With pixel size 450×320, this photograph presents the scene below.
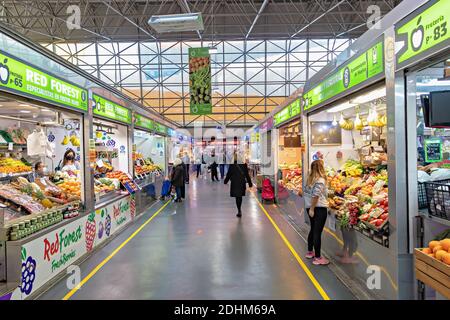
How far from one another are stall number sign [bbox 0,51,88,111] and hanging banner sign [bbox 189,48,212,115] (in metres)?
6.21

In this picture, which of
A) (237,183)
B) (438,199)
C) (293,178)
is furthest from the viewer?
(293,178)

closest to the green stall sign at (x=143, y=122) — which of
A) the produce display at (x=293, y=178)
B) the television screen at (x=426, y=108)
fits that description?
the produce display at (x=293, y=178)

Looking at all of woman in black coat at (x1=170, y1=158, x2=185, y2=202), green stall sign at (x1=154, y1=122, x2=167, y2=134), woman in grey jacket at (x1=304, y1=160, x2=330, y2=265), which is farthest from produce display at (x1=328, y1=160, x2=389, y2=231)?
green stall sign at (x1=154, y1=122, x2=167, y2=134)

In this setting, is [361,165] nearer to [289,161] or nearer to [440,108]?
[440,108]

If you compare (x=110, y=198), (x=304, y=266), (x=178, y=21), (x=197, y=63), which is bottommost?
(x=304, y=266)

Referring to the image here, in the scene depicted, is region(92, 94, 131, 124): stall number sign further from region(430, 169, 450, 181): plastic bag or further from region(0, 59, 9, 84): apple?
region(430, 169, 450, 181): plastic bag

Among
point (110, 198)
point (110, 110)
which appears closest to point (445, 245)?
point (110, 198)

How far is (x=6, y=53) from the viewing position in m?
3.39

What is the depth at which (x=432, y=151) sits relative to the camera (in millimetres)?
3842

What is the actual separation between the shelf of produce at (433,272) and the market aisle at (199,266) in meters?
1.21

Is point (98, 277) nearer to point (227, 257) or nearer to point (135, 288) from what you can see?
point (135, 288)

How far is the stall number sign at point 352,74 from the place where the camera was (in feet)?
11.5

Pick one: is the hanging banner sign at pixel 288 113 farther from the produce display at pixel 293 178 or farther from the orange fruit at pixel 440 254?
the orange fruit at pixel 440 254

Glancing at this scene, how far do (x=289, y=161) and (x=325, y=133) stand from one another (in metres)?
3.01
